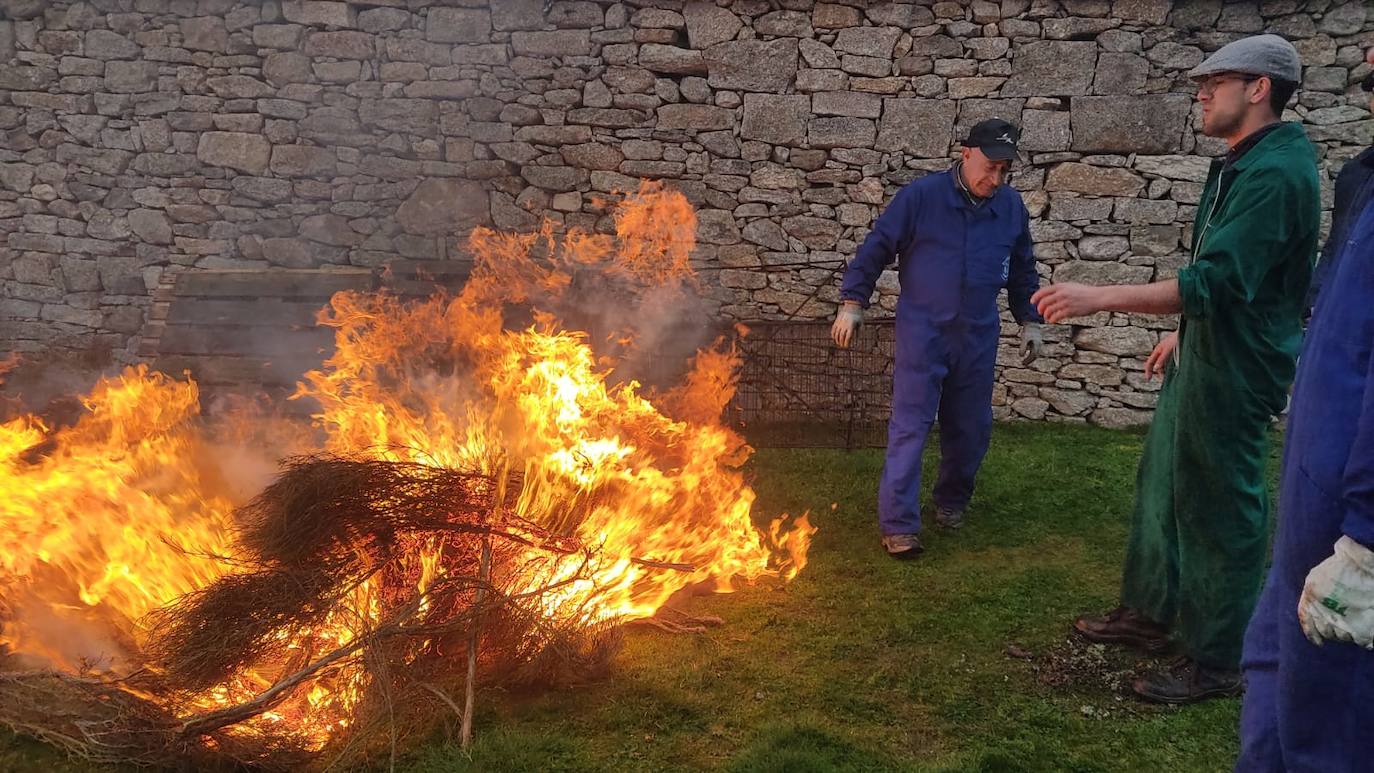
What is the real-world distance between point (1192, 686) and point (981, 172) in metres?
2.93

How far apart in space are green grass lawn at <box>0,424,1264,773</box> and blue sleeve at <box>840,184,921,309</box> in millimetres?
1628

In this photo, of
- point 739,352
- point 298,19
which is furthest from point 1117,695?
point 298,19

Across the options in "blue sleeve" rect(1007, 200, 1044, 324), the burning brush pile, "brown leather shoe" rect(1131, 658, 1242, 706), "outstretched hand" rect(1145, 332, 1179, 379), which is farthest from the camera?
"blue sleeve" rect(1007, 200, 1044, 324)

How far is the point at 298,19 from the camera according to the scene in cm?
807

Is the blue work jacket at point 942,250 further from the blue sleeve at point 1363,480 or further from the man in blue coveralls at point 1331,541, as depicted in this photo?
the blue sleeve at point 1363,480

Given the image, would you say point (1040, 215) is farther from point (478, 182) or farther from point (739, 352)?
point (478, 182)

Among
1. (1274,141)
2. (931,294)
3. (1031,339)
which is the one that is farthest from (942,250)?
(1274,141)

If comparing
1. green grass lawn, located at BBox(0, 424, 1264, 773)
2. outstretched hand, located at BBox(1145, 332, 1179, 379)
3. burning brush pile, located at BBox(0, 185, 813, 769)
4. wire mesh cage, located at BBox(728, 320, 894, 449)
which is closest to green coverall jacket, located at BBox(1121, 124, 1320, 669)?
outstretched hand, located at BBox(1145, 332, 1179, 379)

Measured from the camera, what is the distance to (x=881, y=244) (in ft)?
17.0

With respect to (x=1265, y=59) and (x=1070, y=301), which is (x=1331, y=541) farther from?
(x=1265, y=59)

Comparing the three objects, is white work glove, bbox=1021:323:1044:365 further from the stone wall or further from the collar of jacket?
the stone wall

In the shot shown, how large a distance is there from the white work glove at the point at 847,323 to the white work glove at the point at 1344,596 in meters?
3.16

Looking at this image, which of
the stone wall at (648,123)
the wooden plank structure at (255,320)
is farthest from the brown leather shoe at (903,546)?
the wooden plank structure at (255,320)

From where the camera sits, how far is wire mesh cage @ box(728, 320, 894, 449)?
7.32 m
